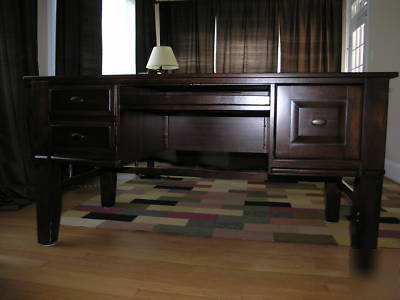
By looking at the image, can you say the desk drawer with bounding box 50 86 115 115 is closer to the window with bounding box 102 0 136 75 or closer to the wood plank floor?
the wood plank floor

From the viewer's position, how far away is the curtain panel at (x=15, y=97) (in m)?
2.23

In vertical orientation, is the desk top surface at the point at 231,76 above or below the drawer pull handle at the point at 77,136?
above

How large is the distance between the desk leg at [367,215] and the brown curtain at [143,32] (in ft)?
11.4

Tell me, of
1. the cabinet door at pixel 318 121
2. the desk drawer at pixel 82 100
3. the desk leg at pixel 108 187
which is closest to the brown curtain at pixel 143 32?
the desk leg at pixel 108 187

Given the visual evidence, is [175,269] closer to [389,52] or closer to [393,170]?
[393,170]

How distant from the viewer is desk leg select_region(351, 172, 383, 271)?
1354 mm

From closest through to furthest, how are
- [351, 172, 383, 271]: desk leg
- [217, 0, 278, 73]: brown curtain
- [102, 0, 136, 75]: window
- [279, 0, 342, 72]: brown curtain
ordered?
[351, 172, 383, 271]: desk leg, [102, 0, 136, 75]: window, [279, 0, 342, 72]: brown curtain, [217, 0, 278, 73]: brown curtain

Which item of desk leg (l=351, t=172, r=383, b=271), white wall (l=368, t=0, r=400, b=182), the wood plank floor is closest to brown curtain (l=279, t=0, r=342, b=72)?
white wall (l=368, t=0, r=400, b=182)

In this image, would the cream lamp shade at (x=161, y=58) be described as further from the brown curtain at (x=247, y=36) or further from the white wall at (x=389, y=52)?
the white wall at (x=389, y=52)

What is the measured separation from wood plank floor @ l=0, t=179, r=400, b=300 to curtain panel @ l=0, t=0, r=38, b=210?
548 mm

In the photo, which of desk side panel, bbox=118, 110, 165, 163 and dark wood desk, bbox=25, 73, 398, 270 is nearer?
dark wood desk, bbox=25, 73, 398, 270

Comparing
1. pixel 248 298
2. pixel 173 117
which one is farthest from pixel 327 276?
pixel 173 117

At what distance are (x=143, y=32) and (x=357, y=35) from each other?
2.62 m

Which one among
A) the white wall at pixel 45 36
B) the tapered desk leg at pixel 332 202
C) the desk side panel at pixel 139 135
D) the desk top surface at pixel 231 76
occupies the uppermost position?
the white wall at pixel 45 36
